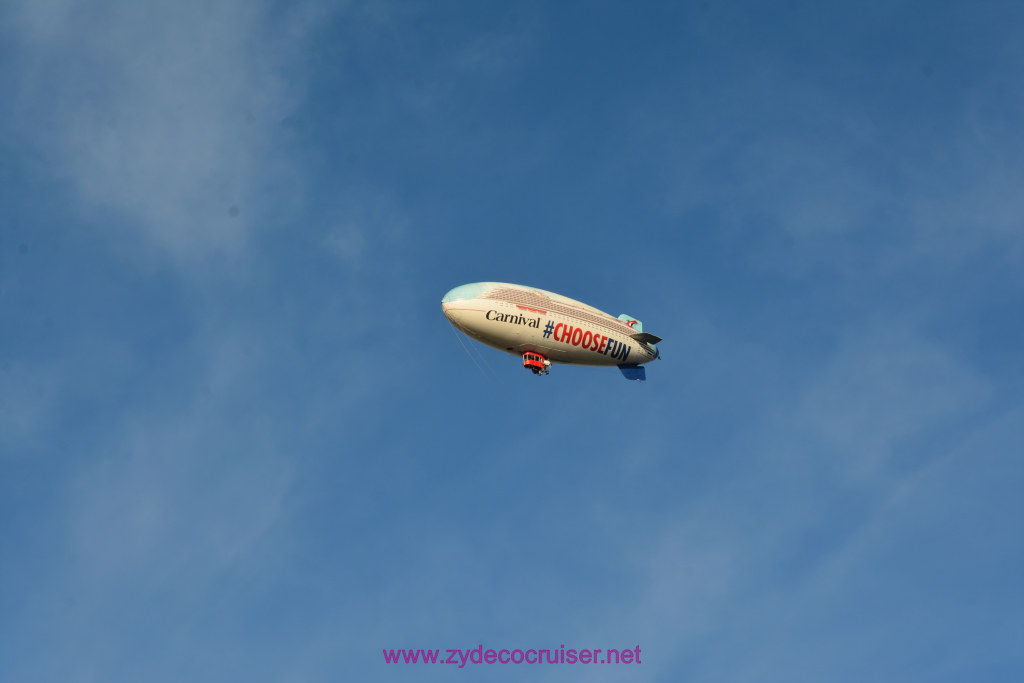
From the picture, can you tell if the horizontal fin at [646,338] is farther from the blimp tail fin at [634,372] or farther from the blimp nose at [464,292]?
the blimp nose at [464,292]

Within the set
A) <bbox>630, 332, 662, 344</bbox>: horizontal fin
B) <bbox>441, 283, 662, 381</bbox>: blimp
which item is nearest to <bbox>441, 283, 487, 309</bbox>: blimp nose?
<bbox>441, 283, 662, 381</bbox>: blimp

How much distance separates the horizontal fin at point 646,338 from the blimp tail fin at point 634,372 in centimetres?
381

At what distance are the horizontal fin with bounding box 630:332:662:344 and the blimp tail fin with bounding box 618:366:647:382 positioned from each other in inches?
150

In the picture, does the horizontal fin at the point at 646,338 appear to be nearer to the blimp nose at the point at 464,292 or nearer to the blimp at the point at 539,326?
the blimp at the point at 539,326

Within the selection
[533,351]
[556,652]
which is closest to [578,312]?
→ [533,351]

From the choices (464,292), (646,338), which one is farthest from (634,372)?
(464,292)

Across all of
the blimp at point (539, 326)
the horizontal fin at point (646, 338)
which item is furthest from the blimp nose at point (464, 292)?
the horizontal fin at point (646, 338)

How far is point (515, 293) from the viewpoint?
137250mm

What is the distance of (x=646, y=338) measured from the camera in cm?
14562

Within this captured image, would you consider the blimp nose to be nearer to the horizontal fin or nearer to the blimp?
the blimp

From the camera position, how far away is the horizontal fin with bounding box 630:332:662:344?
144875mm

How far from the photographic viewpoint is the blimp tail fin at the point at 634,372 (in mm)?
147125

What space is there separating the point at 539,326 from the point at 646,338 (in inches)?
671

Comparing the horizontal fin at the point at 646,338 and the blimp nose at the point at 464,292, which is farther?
the horizontal fin at the point at 646,338
